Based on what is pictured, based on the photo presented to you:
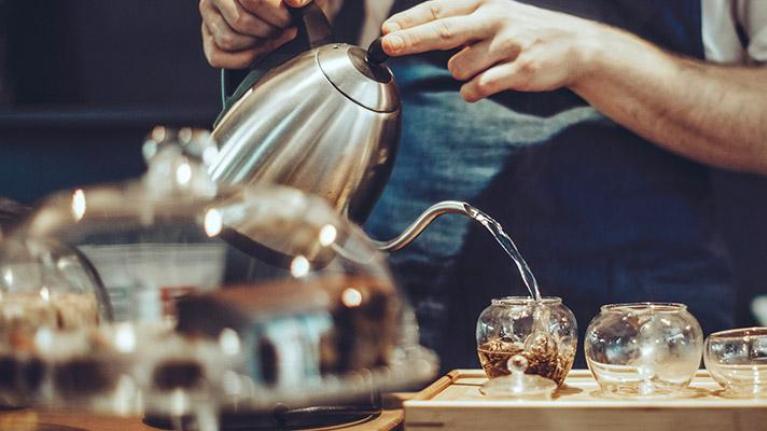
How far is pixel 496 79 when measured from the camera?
47.5 inches

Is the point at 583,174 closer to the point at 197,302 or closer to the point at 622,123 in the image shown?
the point at 622,123

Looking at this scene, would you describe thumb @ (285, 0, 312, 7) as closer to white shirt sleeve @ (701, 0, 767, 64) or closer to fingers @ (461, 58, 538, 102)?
fingers @ (461, 58, 538, 102)

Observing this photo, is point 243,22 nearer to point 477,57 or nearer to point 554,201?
point 477,57

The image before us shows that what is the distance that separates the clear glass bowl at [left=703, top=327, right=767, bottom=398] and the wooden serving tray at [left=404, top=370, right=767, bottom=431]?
6 centimetres

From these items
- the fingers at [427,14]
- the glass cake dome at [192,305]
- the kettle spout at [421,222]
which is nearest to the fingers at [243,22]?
the fingers at [427,14]

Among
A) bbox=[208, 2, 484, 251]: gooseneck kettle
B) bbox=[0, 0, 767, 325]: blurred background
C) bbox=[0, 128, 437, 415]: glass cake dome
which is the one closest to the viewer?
bbox=[0, 128, 437, 415]: glass cake dome

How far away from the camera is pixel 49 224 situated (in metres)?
0.72

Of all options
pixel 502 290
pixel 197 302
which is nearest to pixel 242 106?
pixel 197 302

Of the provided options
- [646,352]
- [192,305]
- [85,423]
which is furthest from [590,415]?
[85,423]

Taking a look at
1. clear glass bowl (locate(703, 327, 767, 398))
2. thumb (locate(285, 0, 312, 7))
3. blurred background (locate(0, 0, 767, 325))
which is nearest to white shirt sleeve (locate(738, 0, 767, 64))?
clear glass bowl (locate(703, 327, 767, 398))

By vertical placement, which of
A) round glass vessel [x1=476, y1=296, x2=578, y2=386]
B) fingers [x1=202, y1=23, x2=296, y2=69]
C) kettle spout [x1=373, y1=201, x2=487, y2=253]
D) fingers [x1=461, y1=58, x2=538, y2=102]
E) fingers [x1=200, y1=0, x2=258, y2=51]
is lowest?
round glass vessel [x1=476, y1=296, x2=578, y2=386]

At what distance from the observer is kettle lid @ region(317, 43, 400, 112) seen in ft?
3.27

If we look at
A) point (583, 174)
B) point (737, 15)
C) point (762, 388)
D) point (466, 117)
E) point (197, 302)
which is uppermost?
point (737, 15)

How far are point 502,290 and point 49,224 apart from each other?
2.83 ft
